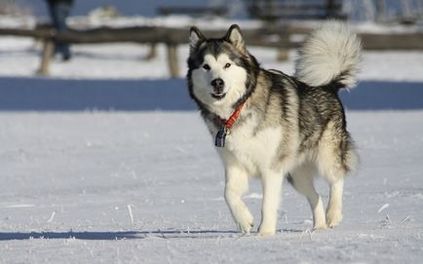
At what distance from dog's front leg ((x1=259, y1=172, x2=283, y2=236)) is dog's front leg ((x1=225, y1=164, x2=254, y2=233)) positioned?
0.37ft

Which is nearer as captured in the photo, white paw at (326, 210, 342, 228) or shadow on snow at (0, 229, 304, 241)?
shadow on snow at (0, 229, 304, 241)

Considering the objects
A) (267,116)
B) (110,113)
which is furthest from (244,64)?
(110,113)

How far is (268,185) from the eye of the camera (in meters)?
6.52

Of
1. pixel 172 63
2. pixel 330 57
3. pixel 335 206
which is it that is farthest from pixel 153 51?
pixel 335 206

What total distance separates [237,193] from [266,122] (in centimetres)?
49

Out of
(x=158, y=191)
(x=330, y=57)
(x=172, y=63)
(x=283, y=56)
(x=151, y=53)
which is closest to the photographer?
(x=330, y=57)

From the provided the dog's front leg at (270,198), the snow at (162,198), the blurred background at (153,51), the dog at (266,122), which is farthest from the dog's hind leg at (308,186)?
the blurred background at (153,51)

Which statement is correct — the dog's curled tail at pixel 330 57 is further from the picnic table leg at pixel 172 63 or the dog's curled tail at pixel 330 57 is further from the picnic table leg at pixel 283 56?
the picnic table leg at pixel 283 56

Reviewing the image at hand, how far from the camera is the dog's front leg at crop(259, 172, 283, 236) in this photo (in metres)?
6.48

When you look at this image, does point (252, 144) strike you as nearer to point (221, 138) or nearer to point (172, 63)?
point (221, 138)

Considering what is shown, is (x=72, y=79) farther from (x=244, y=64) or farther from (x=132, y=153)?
Answer: (x=244, y=64)

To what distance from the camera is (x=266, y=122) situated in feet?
21.5

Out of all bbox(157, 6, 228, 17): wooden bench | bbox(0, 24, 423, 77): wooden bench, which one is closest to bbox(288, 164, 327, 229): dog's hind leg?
bbox(0, 24, 423, 77): wooden bench

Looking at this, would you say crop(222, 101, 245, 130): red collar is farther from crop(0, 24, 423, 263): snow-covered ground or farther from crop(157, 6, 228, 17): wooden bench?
crop(157, 6, 228, 17): wooden bench
